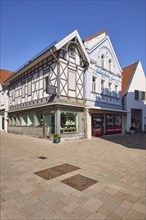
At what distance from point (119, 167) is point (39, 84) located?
10.7 metres

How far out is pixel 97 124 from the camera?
15.1m

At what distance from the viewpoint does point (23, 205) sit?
111 inches

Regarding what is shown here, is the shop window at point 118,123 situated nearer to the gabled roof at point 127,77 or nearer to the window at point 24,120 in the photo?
the gabled roof at point 127,77

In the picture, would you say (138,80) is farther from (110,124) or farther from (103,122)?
(103,122)

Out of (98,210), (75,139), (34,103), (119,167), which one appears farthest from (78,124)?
(98,210)

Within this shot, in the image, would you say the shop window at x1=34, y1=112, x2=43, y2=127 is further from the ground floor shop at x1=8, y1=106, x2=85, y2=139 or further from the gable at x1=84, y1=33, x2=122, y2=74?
the gable at x1=84, y1=33, x2=122, y2=74

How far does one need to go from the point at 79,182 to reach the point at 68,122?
8.34 m

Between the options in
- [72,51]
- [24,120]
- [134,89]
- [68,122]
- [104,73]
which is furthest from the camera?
[134,89]

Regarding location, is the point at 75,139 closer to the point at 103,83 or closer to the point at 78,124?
the point at 78,124

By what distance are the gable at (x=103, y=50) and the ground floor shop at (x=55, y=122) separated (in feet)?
20.4

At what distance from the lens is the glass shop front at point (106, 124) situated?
14827mm

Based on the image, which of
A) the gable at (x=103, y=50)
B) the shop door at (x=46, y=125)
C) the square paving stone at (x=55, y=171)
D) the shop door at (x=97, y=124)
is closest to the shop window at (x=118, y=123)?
the shop door at (x=97, y=124)

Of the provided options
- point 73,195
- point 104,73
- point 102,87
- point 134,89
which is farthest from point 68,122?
point 134,89

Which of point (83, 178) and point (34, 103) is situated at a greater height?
point (34, 103)
